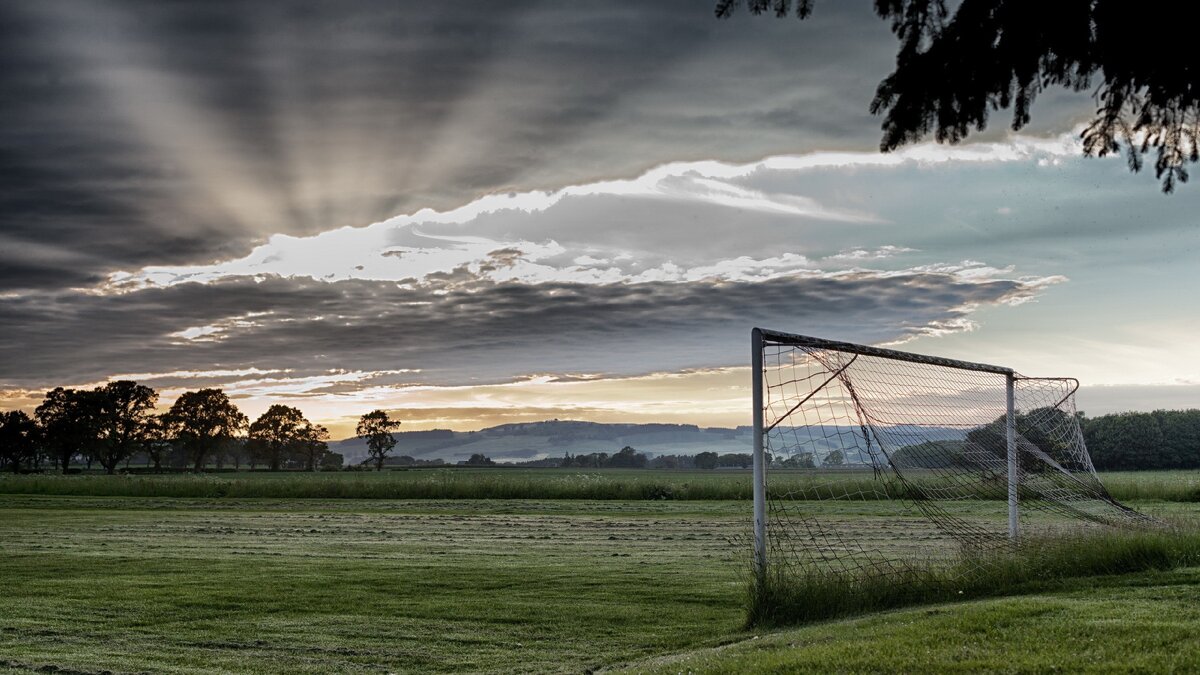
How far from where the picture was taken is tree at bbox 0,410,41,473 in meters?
110

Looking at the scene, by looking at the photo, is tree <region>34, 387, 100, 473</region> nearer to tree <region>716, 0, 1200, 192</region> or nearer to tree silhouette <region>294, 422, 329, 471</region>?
tree silhouette <region>294, 422, 329, 471</region>

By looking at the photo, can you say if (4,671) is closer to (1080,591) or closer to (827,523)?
(1080,591)

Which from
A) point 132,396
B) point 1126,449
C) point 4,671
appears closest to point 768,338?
point 4,671

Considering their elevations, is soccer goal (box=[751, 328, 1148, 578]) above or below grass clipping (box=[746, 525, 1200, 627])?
above

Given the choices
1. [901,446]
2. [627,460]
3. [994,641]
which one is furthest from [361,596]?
[627,460]

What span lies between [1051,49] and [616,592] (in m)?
9.17

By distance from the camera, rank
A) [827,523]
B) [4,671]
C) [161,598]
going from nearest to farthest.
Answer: [4,671] → [161,598] → [827,523]

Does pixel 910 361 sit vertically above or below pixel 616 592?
above

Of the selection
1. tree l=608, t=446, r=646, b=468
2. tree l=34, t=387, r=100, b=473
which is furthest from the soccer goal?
tree l=608, t=446, r=646, b=468

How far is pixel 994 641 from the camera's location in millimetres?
7715

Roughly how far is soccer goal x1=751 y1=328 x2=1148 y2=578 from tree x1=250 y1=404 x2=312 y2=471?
115 metres

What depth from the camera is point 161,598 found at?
13.4 m

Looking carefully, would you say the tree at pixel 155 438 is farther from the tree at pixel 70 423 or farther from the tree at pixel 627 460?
the tree at pixel 627 460

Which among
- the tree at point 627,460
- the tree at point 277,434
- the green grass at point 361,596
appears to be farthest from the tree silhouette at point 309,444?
the green grass at point 361,596
